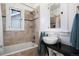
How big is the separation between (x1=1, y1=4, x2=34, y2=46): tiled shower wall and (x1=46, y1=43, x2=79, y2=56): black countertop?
34 cm

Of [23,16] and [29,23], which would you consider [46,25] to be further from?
[23,16]

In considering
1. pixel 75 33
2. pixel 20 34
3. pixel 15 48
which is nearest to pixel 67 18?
pixel 75 33

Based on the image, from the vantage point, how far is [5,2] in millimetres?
1711

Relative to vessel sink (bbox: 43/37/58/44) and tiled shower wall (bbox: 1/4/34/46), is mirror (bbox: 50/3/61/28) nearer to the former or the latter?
vessel sink (bbox: 43/37/58/44)

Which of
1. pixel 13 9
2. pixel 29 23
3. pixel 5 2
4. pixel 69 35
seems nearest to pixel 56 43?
pixel 69 35

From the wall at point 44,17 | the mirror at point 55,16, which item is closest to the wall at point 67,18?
the mirror at point 55,16

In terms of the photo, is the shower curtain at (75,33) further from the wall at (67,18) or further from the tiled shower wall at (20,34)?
the tiled shower wall at (20,34)

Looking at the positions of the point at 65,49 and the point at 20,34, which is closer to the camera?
the point at 65,49

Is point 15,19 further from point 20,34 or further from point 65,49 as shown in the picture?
point 65,49

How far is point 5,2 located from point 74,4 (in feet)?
3.32

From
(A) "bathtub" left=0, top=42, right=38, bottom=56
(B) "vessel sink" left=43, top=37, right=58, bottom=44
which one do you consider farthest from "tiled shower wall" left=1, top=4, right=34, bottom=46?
(B) "vessel sink" left=43, top=37, right=58, bottom=44

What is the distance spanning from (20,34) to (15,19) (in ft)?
0.77

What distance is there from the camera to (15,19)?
171 cm

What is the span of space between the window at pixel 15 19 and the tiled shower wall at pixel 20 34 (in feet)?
0.19
